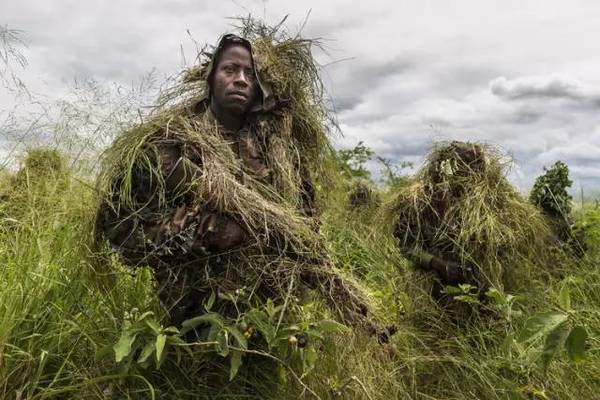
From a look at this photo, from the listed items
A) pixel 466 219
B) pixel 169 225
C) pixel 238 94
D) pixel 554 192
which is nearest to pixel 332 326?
pixel 169 225

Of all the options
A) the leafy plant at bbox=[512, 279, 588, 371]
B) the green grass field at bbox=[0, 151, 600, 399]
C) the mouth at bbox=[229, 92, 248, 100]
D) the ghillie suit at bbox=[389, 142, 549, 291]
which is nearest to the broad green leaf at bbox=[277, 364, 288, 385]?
the green grass field at bbox=[0, 151, 600, 399]

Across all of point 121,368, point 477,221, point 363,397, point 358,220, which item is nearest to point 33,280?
point 121,368

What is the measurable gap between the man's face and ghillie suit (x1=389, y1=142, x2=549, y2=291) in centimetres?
138

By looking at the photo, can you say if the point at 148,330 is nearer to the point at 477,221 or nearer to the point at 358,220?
the point at 477,221

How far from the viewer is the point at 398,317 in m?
3.99

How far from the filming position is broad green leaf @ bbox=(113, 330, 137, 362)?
207cm

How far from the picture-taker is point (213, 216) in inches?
90.7

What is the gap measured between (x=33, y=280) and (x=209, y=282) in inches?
37.1

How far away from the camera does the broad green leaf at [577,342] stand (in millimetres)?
1771

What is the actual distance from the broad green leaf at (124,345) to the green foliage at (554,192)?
3498 millimetres

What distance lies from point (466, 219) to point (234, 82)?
1567mm

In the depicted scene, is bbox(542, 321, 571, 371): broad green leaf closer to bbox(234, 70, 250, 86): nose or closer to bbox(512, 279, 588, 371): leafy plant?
bbox(512, 279, 588, 371): leafy plant

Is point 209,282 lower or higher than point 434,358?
higher

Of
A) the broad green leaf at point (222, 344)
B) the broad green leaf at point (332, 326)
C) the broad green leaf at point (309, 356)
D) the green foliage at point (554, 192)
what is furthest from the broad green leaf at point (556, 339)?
the green foliage at point (554, 192)
